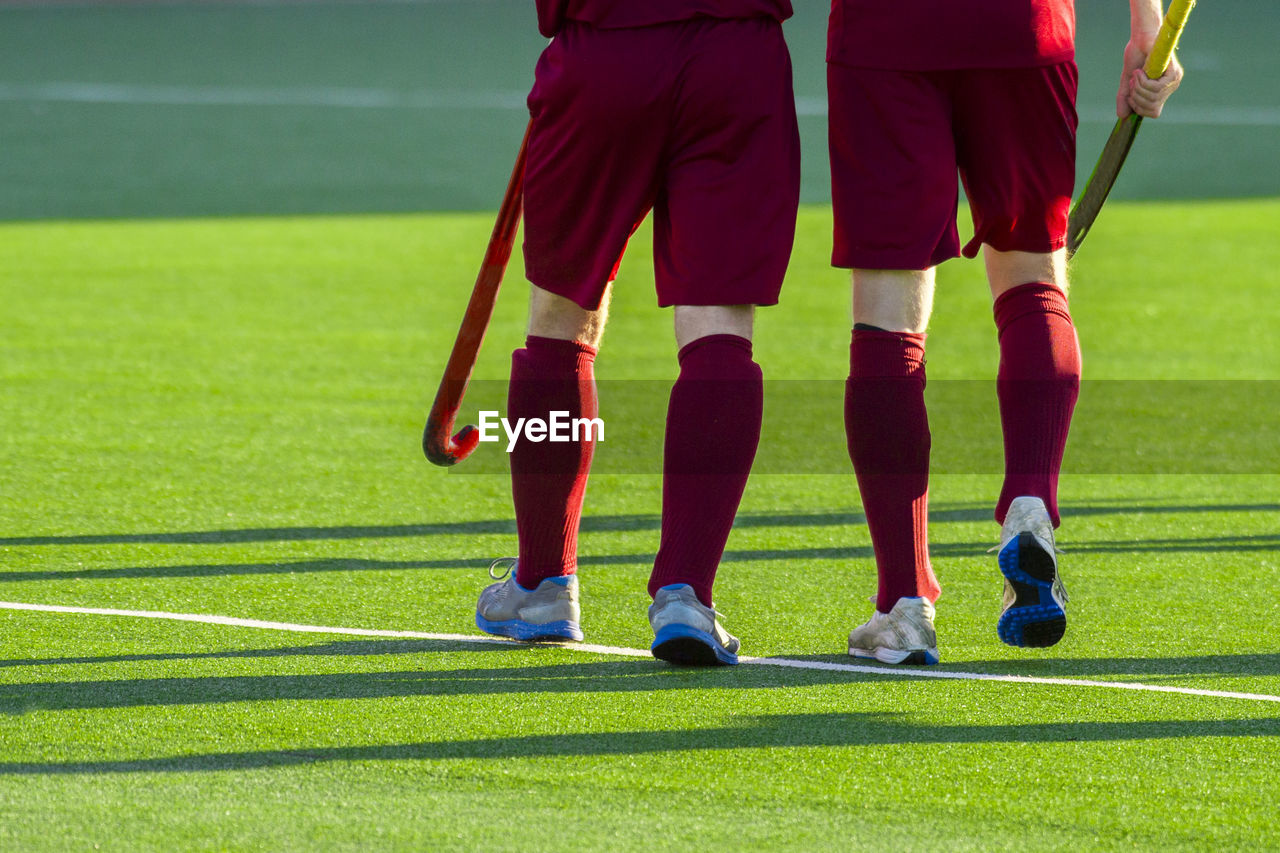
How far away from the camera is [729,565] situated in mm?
4320

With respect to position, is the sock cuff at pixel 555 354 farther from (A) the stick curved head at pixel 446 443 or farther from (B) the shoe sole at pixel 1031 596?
(B) the shoe sole at pixel 1031 596

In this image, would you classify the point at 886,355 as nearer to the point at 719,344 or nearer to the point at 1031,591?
the point at 719,344

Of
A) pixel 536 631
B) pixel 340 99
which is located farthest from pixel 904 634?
pixel 340 99

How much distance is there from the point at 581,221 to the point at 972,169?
696 millimetres

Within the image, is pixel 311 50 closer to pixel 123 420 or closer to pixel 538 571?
pixel 123 420

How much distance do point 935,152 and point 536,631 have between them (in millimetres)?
1080

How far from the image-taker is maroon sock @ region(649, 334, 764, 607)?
11.2ft

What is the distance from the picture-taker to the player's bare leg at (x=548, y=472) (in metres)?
3.60

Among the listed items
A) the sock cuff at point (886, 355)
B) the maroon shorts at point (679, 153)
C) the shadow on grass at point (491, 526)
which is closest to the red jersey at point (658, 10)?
the maroon shorts at point (679, 153)

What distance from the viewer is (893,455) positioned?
348 cm

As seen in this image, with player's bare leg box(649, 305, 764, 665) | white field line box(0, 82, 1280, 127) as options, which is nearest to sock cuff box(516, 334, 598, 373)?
player's bare leg box(649, 305, 764, 665)

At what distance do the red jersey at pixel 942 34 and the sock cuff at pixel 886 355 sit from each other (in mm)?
456

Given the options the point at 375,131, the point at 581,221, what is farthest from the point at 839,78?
the point at 375,131

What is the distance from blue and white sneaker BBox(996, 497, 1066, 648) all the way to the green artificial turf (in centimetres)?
9
